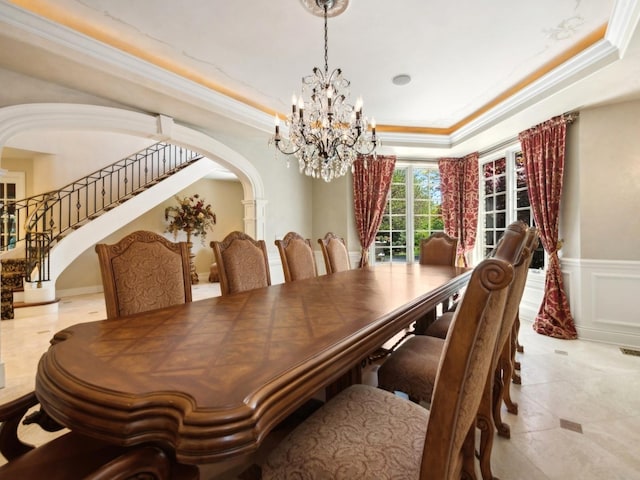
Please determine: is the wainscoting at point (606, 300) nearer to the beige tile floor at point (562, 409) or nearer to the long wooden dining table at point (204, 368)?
the beige tile floor at point (562, 409)

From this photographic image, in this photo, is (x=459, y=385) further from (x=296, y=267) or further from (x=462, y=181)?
(x=462, y=181)

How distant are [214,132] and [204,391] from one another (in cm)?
373

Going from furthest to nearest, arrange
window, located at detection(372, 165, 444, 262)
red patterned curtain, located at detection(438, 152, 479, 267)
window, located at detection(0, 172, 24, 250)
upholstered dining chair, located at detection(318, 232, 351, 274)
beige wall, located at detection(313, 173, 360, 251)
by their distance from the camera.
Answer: window, located at detection(0, 172, 24, 250) → window, located at detection(372, 165, 444, 262) → beige wall, located at detection(313, 173, 360, 251) → red patterned curtain, located at detection(438, 152, 479, 267) → upholstered dining chair, located at detection(318, 232, 351, 274)

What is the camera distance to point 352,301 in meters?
1.56

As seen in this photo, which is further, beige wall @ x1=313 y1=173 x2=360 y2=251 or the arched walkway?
beige wall @ x1=313 y1=173 x2=360 y2=251

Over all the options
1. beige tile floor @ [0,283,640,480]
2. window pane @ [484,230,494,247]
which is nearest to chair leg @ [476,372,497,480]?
beige tile floor @ [0,283,640,480]

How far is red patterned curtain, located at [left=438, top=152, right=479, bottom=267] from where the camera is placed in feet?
16.0

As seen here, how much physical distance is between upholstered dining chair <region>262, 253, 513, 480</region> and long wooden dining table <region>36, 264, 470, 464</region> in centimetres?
20

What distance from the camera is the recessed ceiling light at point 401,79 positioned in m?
3.00

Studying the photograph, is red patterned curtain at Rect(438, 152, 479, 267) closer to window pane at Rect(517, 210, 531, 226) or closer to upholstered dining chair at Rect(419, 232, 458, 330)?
window pane at Rect(517, 210, 531, 226)

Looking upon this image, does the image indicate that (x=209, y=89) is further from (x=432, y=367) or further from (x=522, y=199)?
(x=522, y=199)

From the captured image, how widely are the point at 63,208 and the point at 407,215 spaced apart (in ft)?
21.2

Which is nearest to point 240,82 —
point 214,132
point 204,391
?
point 214,132

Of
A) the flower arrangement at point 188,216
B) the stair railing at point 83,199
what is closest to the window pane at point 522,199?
the flower arrangement at point 188,216
